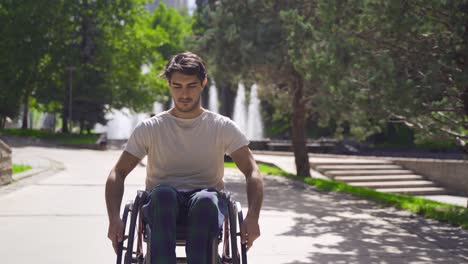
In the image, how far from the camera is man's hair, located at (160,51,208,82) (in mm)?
3299

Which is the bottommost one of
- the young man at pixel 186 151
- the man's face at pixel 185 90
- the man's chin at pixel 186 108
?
the young man at pixel 186 151

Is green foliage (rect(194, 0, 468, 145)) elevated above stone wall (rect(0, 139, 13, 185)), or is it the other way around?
green foliage (rect(194, 0, 468, 145))

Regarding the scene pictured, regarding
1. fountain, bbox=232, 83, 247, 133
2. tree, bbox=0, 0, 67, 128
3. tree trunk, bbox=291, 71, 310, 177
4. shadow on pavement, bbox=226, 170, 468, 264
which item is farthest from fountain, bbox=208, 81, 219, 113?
shadow on pavement, bbox=226, 170, 468, 264

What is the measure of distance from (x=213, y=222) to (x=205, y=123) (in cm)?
68

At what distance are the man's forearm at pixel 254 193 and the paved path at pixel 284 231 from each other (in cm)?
212

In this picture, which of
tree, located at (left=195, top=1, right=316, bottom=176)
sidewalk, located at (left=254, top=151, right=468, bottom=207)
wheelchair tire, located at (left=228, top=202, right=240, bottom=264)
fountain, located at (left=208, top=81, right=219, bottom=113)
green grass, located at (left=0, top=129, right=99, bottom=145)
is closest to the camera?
wheelchair tire, located at (left=228, top=202, right=240, bottom=264)

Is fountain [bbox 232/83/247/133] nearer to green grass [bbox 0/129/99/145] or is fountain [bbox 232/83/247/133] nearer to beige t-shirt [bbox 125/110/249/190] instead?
green grass [bbox 0/129/99/145]

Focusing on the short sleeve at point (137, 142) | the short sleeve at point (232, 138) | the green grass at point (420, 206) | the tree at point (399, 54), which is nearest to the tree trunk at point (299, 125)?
the green grass at point (420, 206)

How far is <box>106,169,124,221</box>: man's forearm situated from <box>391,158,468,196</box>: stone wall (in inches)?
651

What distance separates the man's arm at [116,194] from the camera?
3082mm

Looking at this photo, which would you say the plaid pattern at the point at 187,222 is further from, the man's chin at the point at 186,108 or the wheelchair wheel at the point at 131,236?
the man's chin at the point at 186,108

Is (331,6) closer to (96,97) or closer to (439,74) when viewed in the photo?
(439,74)

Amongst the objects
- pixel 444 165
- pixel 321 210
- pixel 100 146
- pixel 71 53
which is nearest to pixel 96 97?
pixel 71 53

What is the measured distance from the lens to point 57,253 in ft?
17.4
